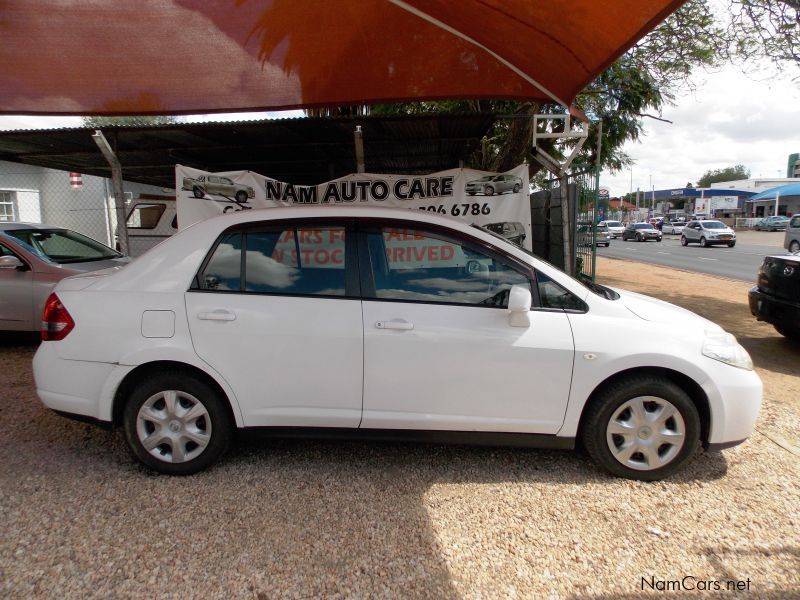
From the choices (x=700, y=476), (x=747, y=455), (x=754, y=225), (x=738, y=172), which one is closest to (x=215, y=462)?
(x=700, y=476)

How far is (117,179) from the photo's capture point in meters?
6.39

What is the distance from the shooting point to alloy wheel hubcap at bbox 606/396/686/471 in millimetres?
3217

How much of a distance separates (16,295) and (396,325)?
5344mm

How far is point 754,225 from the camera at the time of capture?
52156 mm

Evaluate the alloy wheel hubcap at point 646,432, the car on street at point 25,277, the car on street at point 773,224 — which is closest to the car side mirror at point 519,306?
the alloy wheel hubcap at point 646,432

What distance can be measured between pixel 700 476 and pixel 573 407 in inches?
39.6

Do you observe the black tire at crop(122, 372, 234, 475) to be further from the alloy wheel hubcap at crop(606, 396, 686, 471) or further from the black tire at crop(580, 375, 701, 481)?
the alloy wheel hubcap at crop(606, 396, 686, 471)

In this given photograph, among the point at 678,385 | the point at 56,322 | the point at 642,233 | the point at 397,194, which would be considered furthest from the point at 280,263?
the point at 642,233

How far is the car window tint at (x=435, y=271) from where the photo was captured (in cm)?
329

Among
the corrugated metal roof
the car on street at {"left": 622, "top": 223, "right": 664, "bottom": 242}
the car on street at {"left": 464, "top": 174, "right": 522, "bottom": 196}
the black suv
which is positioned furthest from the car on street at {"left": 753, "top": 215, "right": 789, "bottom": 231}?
the car on street at {"left": 464, "top": 174, "right": 522, "bottom": 196}

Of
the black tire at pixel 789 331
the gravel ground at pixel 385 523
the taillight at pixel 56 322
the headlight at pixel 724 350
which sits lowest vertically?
the gravel ground at pixel 385 523

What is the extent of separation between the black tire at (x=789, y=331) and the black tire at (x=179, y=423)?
244 inches

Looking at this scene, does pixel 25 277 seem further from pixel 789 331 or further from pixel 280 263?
pixel 789 331

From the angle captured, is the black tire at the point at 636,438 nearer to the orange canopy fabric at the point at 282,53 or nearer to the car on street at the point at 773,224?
the orange canopy fabric at the point at 282,53
